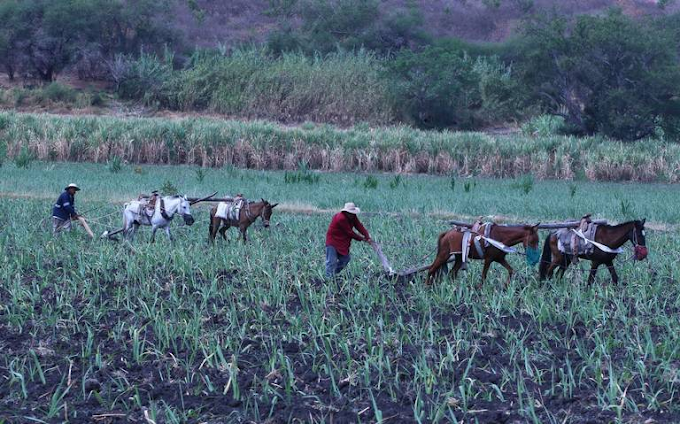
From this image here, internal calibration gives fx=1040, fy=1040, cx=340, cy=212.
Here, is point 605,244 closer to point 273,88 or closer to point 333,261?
point 333,261

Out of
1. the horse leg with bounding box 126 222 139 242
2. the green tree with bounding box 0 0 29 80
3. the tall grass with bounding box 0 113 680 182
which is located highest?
the green tree with bounding box 0 0 29 80

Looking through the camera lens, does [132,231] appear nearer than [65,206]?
No

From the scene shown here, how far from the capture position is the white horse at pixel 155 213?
52.6 ft

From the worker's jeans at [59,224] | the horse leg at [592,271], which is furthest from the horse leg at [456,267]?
the worker's jeans at [59,224]

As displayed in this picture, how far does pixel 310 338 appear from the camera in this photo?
9.67 metres

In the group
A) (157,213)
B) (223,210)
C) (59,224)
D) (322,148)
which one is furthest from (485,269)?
(322,148)

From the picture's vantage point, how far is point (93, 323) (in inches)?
415

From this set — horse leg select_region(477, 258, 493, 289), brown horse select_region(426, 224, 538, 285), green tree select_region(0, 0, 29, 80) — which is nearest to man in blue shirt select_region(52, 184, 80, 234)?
brown horse select_region(426, 224, 538, 285)

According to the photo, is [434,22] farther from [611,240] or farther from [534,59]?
[611,240]

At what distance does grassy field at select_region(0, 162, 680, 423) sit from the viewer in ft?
25.9

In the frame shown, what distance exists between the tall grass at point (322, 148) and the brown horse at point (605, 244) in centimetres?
2098

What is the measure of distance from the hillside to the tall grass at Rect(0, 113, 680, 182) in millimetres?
30721

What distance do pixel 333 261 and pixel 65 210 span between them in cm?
538

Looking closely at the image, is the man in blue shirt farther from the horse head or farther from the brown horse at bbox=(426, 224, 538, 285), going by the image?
the horse head
